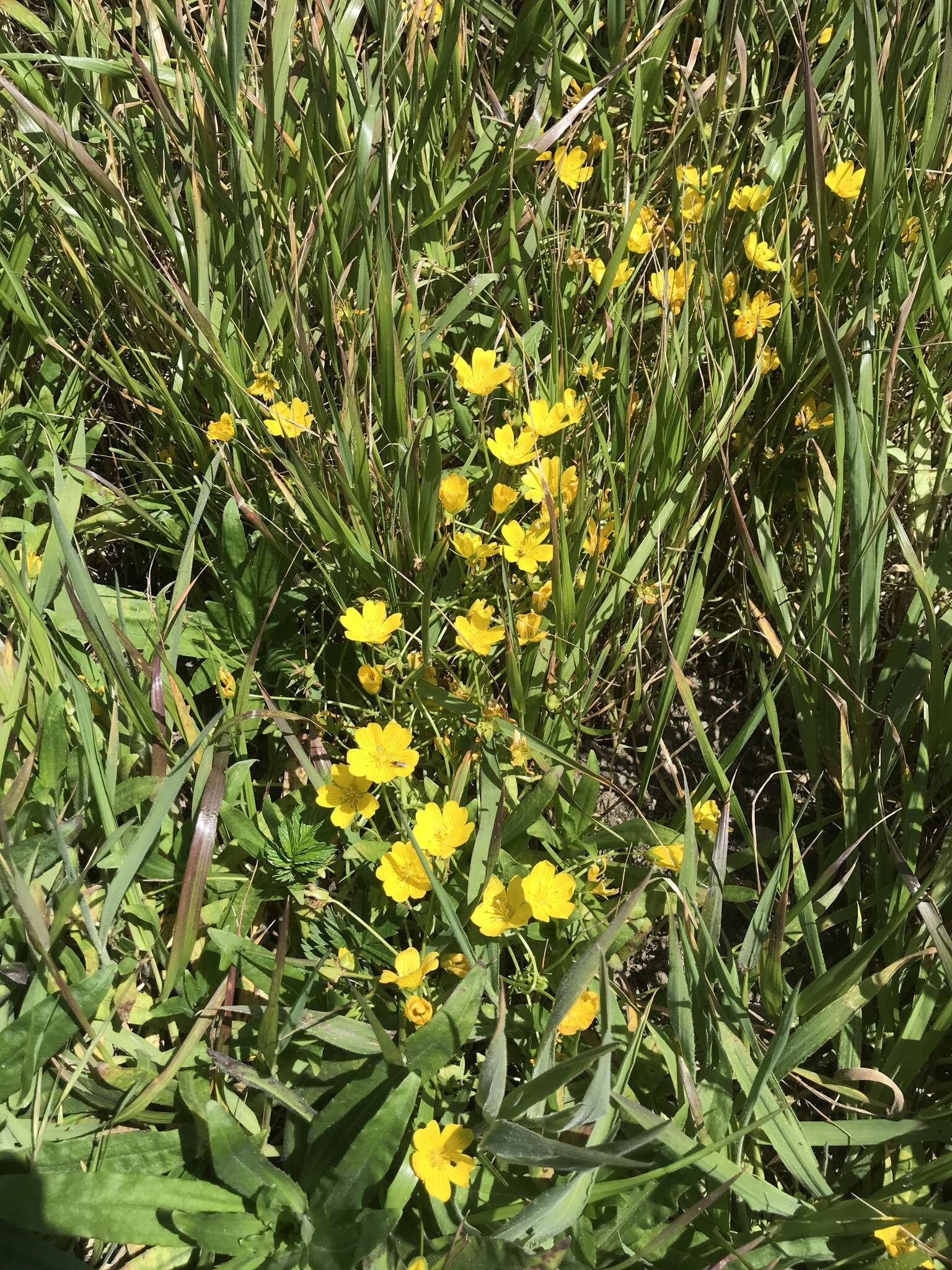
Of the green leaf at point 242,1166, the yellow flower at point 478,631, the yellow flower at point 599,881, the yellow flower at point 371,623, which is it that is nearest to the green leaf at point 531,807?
the yellow flower at point 599,881

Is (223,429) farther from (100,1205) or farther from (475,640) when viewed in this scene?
(100,1205)

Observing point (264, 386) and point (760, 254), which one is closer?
point (264, 386)

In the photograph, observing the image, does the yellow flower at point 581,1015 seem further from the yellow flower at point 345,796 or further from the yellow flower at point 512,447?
the yellow flower at point 512,447

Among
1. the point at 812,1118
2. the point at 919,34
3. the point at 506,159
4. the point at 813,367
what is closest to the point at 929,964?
the point at 812,1118

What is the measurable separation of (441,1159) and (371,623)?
77cm

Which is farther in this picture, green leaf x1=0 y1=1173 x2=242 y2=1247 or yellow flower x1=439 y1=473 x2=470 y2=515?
yellow flower x1=439 y1=473 x2=470 y2=515

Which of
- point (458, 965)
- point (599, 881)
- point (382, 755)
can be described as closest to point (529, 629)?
point (382, 755)

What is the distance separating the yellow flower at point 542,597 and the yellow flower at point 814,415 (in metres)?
0.65

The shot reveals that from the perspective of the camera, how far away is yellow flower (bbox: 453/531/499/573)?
1508 millimetres

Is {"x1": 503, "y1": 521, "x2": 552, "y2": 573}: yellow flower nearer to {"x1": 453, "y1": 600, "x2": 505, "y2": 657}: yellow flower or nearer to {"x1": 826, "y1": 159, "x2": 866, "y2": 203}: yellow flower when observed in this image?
{"x1": 453, "y1": 600, "x2": 505, "y2": 657}: yellow flower

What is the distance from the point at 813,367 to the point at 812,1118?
131 centimetres

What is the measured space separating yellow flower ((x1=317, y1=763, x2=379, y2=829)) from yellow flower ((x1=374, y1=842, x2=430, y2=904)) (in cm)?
8

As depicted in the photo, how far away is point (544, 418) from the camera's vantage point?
61.0 inches

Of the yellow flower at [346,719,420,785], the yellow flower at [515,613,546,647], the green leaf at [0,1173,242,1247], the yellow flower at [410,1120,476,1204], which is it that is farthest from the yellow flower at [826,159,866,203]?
the green leaf at [0,1173,242,1247]
